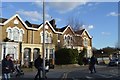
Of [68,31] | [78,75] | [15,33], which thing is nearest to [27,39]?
[15,33]

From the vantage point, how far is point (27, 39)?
49531 millimetres

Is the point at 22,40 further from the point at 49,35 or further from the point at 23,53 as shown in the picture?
the point at 49,35

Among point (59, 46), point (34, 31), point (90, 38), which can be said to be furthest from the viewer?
point (90, 38)

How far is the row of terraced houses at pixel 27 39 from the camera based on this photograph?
44.9m

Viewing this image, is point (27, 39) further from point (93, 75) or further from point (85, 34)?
point (93, 75)

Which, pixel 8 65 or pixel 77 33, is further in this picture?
pixel 77 33

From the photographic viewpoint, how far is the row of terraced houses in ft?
147

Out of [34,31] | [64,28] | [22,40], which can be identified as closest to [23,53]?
[22,40]

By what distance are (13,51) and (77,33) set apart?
850 inches

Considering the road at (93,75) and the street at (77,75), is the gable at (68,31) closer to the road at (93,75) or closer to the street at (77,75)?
the street at (77,75)

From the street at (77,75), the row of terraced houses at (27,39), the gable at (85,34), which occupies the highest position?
the gable at (85,34)

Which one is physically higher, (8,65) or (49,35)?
(49,35)

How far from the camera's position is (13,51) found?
45.1m

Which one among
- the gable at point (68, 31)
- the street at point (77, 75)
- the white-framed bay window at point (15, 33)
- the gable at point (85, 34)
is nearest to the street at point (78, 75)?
the street at point (77, 75)
